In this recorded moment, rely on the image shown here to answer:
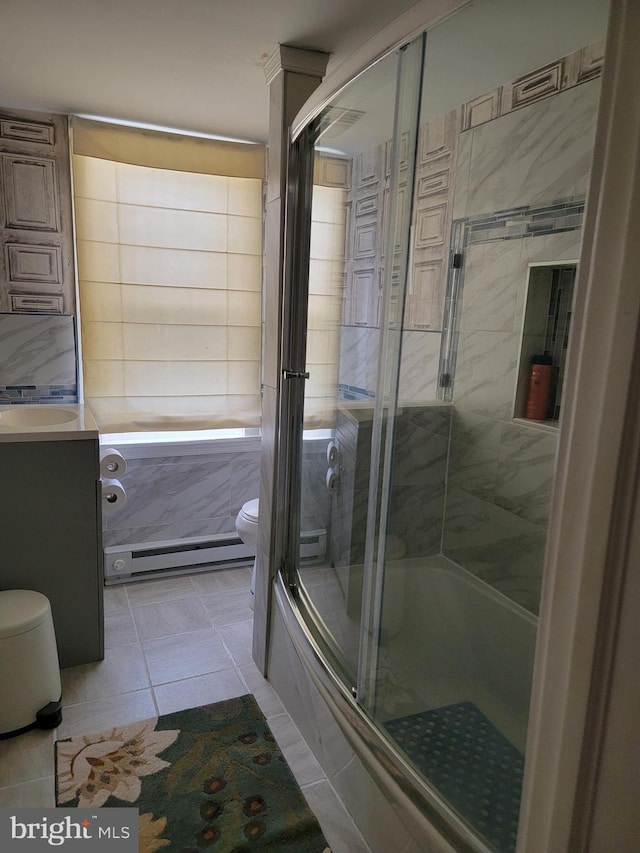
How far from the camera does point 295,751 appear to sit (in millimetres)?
1801

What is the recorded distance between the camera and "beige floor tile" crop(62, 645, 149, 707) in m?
2.04

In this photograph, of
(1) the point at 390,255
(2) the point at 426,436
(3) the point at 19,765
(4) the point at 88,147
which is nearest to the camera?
(1) the point at 390,255

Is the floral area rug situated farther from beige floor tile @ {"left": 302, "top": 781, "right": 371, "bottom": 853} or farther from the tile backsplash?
the tile backsplash

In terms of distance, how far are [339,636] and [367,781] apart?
16.2 inches

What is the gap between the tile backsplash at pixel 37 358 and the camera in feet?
9.19

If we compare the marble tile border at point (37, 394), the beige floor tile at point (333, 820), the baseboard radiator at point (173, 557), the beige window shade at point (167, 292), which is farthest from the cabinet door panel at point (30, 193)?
the beige floor tile at point (333, 820)

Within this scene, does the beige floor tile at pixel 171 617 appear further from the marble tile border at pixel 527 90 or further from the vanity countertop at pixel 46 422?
the marble tile border at pixel 527 90

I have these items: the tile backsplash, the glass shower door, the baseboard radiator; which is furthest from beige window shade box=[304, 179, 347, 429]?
the tile backsplash

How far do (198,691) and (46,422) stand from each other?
142cm

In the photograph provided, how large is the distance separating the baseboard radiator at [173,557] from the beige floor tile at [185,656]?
592mm

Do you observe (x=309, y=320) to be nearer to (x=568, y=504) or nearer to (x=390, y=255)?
(x=390, y=255)

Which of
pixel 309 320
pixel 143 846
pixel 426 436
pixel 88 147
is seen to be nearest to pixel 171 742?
pixel 143 846

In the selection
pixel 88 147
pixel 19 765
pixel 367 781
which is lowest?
pixel 19 765

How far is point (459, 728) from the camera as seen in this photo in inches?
56.6
